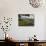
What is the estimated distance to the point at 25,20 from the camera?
390 centimetres

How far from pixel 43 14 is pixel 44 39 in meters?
0.77

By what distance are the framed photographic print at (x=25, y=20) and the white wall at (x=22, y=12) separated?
93 mm

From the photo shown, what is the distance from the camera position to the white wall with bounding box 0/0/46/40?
3.89 m

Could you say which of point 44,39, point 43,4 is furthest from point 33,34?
point 43,4

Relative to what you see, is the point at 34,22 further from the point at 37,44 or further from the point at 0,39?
the point at 0,39

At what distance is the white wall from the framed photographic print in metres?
0.09

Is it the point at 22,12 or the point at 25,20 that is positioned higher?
the point at 22,12

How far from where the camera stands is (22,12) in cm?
→ 391

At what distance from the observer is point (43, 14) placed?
3910 millimetres

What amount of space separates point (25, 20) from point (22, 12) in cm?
26

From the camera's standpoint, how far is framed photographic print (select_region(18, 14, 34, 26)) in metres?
3.89

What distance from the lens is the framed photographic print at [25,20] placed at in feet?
12.8

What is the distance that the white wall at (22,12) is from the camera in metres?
3.89

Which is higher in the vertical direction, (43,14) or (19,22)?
(43,14)
